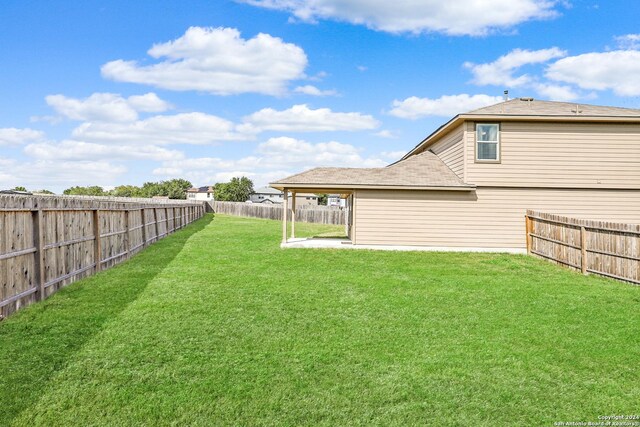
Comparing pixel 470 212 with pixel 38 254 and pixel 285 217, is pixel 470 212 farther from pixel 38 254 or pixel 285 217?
pixel 38 254

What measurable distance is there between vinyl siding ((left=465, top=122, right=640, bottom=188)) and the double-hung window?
174mm

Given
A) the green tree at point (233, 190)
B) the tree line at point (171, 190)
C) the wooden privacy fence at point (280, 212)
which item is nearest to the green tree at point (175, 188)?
the tree line at point (171, 190)

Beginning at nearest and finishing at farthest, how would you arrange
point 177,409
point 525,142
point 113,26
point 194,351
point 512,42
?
1. point 177,409
2. point 194,351
3. point 525,142
4. point 113,26
5. point 512,42

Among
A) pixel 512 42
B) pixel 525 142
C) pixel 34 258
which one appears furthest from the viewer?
pixel 512 42

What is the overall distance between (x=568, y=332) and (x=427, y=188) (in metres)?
9.61

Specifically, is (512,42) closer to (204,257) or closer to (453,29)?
(453,29)

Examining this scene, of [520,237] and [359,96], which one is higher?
[359,96]

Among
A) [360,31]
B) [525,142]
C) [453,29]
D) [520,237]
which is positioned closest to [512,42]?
[453,29]

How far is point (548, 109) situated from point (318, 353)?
14657 mm

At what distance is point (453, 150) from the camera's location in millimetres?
16906

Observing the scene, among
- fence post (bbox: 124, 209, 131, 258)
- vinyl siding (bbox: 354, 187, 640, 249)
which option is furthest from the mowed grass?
vinyl siding (bbox: 354, 187, 640, 249)

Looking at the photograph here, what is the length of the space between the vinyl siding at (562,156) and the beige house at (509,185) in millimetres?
34

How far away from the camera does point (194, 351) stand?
16.5ft

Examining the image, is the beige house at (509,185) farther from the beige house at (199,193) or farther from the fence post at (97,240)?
the beige house at (199,193)
